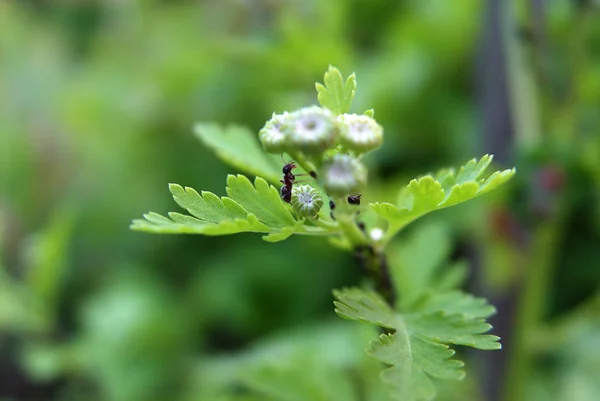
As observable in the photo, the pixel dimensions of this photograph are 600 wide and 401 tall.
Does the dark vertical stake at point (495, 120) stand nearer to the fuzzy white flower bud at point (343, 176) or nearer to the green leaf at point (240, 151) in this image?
the green leaf at point (240, 151)

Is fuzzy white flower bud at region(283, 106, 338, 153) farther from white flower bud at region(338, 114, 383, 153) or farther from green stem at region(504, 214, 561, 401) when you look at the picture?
green stem at region(504, 214, 561, 401)

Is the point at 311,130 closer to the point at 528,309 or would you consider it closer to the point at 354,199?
the point at 354,199

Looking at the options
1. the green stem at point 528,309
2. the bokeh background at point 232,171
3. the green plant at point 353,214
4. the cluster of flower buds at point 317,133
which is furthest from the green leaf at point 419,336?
Result: the green stem at point 528,309

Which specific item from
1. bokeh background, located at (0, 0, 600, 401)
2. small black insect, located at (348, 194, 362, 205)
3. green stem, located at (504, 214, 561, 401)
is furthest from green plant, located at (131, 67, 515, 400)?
green stem, located at (504, 214, 561, 401)

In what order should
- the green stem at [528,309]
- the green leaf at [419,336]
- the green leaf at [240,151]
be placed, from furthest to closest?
the green stem at [528,309], the green leaf at [240,151], the green leaf at [419,336]

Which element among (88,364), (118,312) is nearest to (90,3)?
(118,312)

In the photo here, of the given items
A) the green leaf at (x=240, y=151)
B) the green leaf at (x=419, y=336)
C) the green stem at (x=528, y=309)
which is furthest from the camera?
the green stem at (x=528, y=309)

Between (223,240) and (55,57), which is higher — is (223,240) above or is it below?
below

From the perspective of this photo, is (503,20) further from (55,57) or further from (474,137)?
(55,57)
